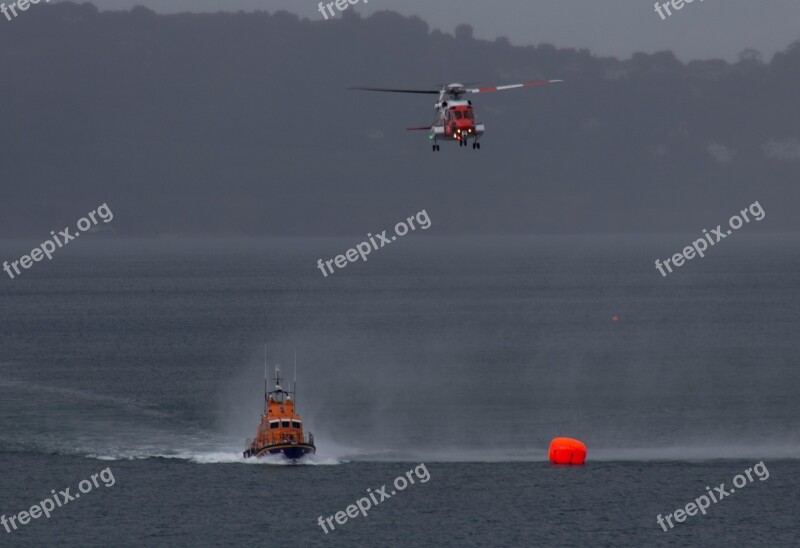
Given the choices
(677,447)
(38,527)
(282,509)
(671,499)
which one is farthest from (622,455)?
(38,527)

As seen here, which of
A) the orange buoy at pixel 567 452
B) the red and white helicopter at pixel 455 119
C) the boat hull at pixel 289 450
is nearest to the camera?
the red and white helicopter at pixel 455 119

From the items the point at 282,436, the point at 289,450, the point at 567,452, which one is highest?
the point at 282,436

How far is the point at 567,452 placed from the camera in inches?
4264

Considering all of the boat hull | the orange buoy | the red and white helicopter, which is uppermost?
the red and white helicopter

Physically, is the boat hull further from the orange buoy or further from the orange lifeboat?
the orange buoy

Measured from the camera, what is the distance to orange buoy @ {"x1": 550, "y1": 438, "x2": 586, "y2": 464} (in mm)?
108188

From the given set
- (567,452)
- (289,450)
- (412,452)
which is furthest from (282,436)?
(567,452)

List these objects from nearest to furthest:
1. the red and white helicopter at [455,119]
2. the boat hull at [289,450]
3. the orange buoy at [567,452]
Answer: the red and white helicopter at [455,119], the boat hull at [289,450], the orange buoy at [567,452]

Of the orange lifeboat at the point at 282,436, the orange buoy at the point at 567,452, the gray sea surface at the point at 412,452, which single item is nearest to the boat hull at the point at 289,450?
the orange lifeboat at the point at 282,436

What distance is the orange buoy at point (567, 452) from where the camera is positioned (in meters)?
108

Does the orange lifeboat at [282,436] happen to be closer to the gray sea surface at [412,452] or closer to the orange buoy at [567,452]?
the gray sea surface at [412,452]

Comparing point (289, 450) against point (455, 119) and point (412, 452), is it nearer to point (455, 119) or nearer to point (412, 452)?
point (412, 452)

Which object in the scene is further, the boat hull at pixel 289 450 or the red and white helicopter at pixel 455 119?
the boat hull at pixel 289 450

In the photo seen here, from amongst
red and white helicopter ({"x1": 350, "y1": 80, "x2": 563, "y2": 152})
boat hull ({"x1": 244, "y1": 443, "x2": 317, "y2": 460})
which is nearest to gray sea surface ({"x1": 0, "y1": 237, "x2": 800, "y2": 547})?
boat hull ({"x1": 244, "y1": 443, "x2": 317, "y2": 460})
